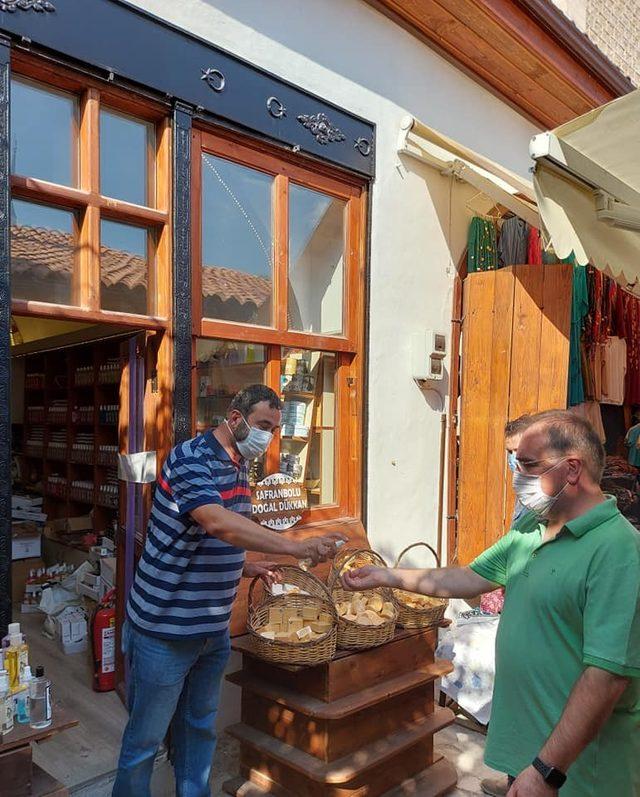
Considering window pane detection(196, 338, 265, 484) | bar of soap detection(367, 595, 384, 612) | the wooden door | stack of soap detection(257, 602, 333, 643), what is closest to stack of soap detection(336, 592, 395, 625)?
bar of soap detection(367, 595, 384, 612)

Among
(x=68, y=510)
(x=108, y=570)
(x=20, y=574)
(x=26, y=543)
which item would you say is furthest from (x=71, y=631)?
(x=68, y=510)

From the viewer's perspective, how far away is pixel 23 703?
2490mm

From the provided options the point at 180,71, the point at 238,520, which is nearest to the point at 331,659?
the point at 238,520

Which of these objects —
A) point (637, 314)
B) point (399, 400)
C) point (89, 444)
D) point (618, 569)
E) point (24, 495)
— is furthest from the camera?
point (24, 495)

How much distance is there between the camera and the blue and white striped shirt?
281 centimetres

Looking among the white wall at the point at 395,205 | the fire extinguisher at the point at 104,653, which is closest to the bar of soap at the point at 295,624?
the white wall at the point at 395,205

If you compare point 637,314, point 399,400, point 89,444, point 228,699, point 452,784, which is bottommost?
point 452,784

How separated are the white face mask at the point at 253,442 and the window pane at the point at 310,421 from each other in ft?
4.42

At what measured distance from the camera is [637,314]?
6.70 m

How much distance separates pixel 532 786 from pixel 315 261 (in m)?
3.56

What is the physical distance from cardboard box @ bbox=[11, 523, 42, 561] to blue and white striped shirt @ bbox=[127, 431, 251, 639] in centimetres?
426

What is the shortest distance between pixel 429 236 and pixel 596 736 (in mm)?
4147

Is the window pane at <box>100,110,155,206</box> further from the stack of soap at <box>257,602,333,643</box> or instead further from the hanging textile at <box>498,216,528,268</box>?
the hanging textile at <box>498,216,528,268</box>

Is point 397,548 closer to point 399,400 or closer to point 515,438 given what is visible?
point 399,400
